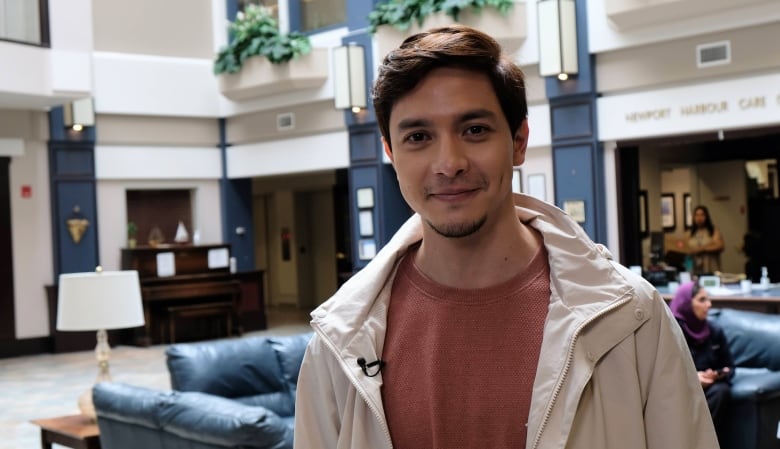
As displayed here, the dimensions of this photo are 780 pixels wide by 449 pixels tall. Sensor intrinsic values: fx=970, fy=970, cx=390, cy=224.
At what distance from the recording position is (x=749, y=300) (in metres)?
8.45

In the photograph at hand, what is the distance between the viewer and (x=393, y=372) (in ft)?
5.10

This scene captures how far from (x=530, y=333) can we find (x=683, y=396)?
247mm

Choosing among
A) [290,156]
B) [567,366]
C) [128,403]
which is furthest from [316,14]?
[567,366]

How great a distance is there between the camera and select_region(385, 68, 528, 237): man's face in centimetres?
147

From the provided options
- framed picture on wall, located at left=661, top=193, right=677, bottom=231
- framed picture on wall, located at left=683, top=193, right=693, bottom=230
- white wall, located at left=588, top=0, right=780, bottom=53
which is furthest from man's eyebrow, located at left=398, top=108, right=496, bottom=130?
framed picture on wall, located at left=683, top=193, right=693, bottom=230

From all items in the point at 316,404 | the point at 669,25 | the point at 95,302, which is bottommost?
the point at 95,302

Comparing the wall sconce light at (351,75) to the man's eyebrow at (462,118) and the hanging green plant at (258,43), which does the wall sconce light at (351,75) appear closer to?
the hanging green plant at (258,43)

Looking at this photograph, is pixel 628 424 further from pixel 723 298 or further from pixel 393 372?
pixel 723 298

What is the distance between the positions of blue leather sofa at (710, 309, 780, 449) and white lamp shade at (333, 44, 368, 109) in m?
6.56

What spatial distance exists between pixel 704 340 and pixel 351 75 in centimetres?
699

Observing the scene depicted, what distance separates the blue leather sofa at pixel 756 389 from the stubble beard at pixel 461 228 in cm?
496

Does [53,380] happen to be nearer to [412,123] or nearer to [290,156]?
[290,156]

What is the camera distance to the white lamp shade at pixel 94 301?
573cm

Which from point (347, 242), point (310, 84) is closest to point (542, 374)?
point (310, 84)
